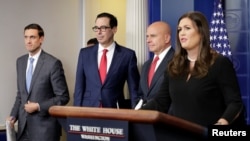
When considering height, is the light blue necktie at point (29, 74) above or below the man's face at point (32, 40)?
below

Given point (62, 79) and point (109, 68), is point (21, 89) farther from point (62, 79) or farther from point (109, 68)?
point (109, 68)

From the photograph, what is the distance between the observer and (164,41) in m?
3.50

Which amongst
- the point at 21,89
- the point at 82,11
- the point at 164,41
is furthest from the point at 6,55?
the point at 164,41

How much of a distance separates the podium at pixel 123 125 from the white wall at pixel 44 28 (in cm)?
326

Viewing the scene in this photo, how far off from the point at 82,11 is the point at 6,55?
123 cm

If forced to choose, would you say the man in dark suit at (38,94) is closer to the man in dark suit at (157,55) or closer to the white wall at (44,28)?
the white wall at (44,28)

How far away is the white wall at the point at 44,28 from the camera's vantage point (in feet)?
15.2

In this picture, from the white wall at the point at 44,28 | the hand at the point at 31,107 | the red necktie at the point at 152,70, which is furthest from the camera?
the white wall at the point at 44,28

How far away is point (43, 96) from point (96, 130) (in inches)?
103

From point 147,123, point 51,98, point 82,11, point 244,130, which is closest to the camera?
point 147,123

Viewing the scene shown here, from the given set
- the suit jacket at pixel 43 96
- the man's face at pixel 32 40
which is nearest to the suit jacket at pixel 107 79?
→ the suit jacket at pixel 43 96

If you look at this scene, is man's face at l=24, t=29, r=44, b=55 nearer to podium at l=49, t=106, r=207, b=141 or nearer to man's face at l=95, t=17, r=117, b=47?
man's face at l=95, t=17, r=117, b=47

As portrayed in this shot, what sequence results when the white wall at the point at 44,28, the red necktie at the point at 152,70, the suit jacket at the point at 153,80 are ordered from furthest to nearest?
the white wall at the point at 44,28 < the red necktie at the point at 152,70 < the suit jacket at the point at 153,80

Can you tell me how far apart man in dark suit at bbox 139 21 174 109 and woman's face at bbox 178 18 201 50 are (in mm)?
1082
